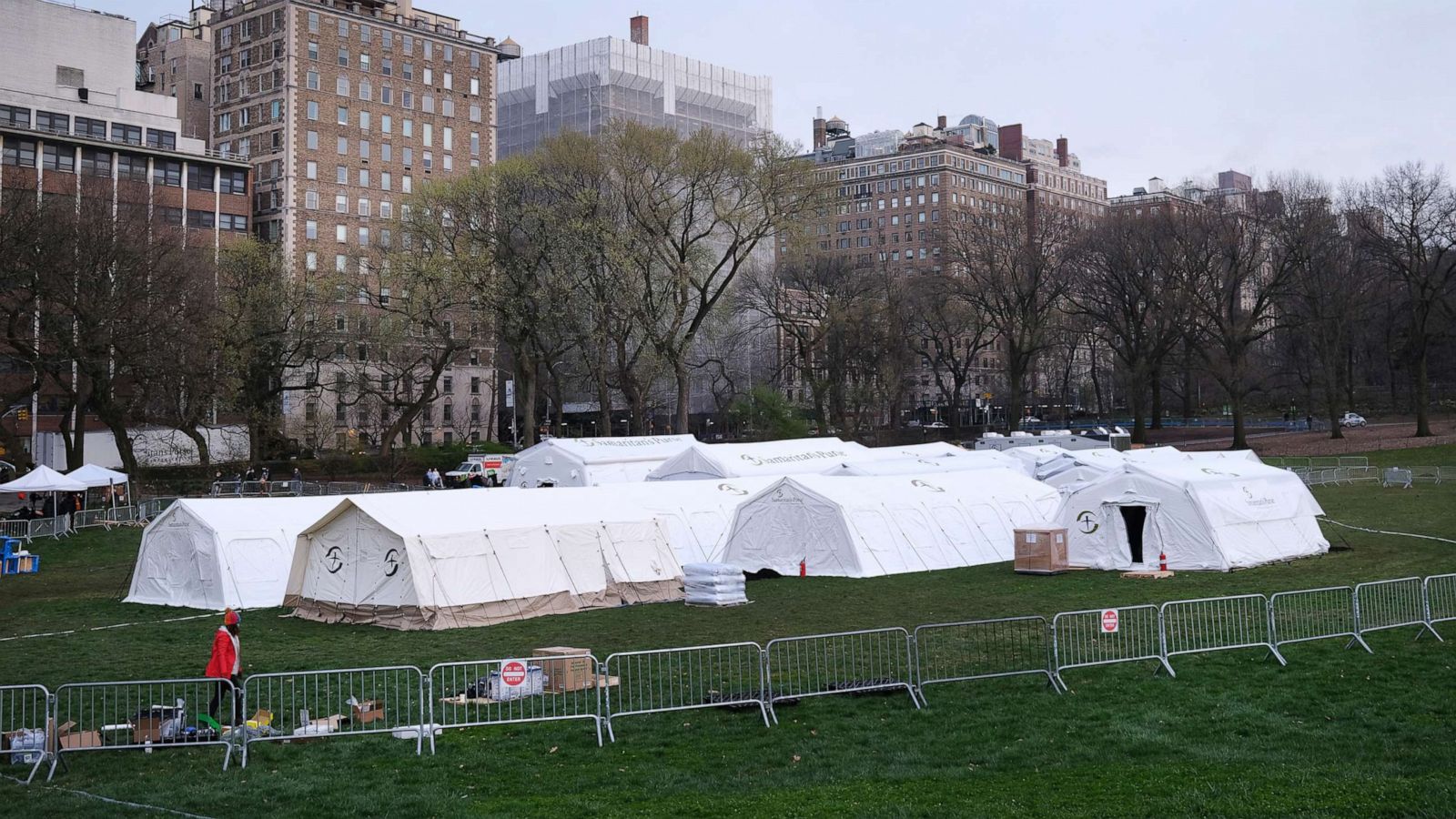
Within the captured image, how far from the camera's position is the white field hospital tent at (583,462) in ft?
159

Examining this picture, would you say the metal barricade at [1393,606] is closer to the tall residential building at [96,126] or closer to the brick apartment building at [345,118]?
the tall residential building at [96,126]

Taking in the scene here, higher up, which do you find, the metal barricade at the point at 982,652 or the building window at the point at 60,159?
the building window at the point at 60,159

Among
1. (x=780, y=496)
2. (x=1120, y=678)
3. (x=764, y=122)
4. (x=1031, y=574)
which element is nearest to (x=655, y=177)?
(x=780, y=496)

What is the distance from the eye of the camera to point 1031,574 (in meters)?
27.7

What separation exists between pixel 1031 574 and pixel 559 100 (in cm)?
8297

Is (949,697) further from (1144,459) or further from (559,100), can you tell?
(559,100)

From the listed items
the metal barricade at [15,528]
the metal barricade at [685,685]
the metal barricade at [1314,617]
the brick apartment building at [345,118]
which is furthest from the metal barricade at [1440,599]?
the brick apartment building at [345,118]

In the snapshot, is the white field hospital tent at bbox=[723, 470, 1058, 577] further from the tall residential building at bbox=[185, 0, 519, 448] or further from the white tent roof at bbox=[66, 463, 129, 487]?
the tall residential building at bbox=[185, 0, 519, 448]

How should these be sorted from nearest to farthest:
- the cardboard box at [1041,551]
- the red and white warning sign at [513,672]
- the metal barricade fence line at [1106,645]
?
the red and white warning sign at [513,672]
the metal barricade fence line at [1106,645]
the cardboard box at [1041,551]

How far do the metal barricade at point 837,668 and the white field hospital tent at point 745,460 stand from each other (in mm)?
23852

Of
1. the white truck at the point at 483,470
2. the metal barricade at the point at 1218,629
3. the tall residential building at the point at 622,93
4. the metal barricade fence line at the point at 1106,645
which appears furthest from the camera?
the tall residential building at the point at 622,93

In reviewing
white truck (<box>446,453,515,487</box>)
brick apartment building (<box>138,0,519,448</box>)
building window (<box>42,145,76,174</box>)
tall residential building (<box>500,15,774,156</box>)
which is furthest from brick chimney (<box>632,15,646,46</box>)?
white truck (<box>446,453,515,487</box>)

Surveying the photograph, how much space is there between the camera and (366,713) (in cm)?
1421

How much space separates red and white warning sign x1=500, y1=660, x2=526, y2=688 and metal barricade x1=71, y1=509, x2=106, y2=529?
34.0 metres
